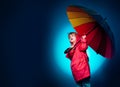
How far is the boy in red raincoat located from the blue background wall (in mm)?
251

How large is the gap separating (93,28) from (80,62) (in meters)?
0.37

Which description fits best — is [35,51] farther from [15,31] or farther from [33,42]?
A: [15,31]

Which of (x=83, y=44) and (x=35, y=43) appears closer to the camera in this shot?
(x=83, y=44)

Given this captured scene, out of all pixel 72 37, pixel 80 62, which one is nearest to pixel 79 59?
pixel 80 62

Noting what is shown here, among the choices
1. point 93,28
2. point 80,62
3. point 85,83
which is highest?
point 93,28

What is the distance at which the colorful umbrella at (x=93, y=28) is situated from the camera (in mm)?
3007

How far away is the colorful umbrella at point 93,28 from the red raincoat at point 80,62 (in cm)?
10

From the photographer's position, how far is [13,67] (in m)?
3.48

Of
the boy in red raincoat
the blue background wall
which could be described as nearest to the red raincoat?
the boy in red raincoat

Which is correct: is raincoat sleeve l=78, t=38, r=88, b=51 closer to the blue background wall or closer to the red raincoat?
the red raincoat

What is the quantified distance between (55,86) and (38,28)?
2.21 feet

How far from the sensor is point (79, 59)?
125 inches

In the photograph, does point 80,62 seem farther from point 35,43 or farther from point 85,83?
point 35,43

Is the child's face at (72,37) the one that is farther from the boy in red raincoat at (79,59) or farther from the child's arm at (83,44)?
the child's arm at (83,44)
